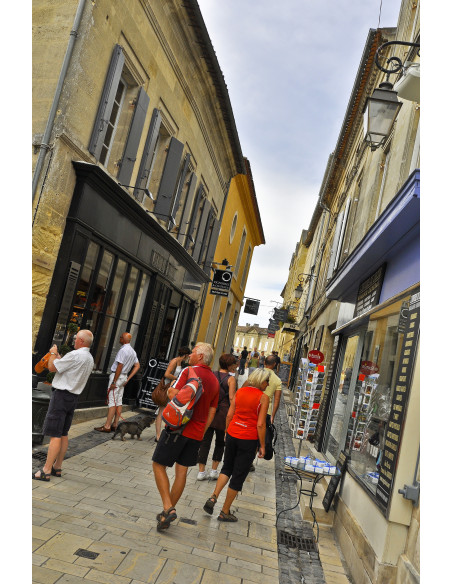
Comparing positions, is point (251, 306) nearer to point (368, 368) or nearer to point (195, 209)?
point (195, 209)

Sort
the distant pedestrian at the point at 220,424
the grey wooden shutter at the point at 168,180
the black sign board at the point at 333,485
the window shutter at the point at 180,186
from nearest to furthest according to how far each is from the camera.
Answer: the black sign board at the point at 333,485 → the distant pedestrian at the point at 220,424 → the grey wooden shutter at the point at 168,180 → the window shutter at the point at 180,186

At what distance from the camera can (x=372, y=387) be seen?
22.0 feet

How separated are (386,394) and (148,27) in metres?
8.09

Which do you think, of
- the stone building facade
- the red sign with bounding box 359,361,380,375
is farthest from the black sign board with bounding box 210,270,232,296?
the red sign with bounding box 359,361,380,375

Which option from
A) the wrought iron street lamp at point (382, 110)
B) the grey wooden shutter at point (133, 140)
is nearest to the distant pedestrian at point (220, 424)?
the wrought iron street lamp at point (382, 110)

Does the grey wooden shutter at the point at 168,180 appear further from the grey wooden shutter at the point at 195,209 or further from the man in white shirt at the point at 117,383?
the grey wooden shutter at the point at 195,209

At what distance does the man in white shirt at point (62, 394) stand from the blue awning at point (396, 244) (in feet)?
11.9

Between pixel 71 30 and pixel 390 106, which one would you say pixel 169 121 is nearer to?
pixel 71 30

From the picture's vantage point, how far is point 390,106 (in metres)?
6.65

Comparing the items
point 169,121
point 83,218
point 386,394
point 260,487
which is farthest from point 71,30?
point 260,487

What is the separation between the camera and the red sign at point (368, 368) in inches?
272

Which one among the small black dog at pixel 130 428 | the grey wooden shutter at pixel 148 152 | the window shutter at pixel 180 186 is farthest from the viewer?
the window shutter at pixel 180 186

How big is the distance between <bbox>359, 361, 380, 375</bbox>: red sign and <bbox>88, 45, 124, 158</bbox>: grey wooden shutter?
17.1 feet

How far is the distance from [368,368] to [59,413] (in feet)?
13.3
